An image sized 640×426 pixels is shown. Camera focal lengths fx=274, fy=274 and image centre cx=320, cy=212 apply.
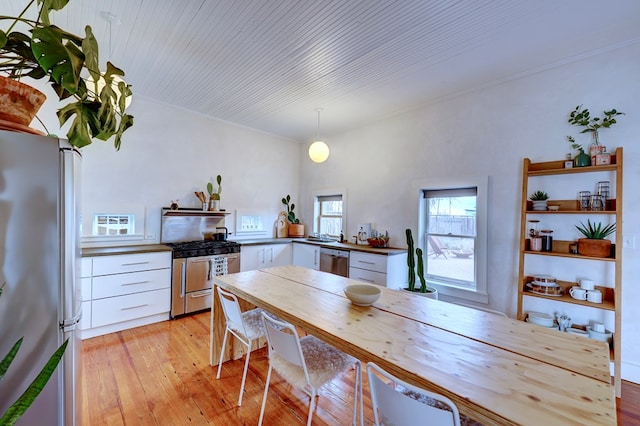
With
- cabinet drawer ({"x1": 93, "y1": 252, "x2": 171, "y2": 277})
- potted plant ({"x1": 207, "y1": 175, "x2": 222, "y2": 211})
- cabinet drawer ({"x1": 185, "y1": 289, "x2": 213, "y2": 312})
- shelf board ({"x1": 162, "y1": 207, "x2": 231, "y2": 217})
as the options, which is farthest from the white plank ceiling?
cabinet drawer ({"x1": 185, "y1": 289, "x2": 213, "y2": 312})

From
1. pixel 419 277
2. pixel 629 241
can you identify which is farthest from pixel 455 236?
pixel 629 241

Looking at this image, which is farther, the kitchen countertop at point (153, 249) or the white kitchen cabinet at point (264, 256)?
the white kitchen cabinet at point (264, 256)

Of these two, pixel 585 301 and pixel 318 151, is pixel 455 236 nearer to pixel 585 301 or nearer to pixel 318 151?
pixel 585 301

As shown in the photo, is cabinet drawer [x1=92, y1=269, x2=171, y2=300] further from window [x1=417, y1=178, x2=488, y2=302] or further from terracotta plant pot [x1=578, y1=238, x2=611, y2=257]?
terracotta plant pot [x1=578, y1=238, x2=611, y2=257]

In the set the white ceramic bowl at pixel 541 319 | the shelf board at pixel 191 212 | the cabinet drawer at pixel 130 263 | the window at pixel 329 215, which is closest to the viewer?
the white ceramic bowl at pixel 541 319

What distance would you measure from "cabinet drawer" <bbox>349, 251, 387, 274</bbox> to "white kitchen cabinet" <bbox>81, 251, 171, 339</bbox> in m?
2.35

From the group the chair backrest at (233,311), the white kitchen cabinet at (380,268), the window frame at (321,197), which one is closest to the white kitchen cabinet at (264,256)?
the window frame at (321,197)

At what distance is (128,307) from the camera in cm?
305

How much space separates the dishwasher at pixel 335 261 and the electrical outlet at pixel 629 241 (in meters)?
2.71

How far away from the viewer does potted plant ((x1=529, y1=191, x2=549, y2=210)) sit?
2656mm

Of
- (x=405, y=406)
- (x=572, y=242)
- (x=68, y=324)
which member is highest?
(x=572, y=242)

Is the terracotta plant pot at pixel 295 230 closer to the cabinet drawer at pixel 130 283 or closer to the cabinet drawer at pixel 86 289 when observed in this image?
the cabinet drawer at pixel 130 283

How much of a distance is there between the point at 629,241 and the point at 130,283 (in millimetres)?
4794

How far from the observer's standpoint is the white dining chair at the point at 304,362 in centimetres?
141
